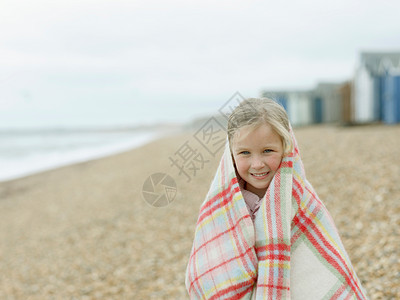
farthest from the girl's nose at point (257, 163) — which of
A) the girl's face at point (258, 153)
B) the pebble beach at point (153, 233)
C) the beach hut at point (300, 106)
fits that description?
the beach hut at point (300, 106)

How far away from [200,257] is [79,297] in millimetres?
4095

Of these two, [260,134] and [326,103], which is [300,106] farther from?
[260,134]

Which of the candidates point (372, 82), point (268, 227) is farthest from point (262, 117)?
point (372, 82)

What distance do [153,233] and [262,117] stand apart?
5.62m

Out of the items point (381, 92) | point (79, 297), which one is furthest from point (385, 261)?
point (381, 92)

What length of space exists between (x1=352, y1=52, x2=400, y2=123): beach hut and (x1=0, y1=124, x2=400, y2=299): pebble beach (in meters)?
7.65

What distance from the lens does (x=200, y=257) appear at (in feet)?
6.52

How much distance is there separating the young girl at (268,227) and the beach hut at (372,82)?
1769 centimetres

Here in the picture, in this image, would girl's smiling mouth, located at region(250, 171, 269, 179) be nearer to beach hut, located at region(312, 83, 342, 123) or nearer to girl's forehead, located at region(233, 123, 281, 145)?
girl's forehead, located at region(233, 123, 281, 145)

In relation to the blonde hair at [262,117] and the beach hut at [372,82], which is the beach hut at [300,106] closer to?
the beach hut at [372,82]

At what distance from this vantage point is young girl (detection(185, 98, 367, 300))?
5.80 ft

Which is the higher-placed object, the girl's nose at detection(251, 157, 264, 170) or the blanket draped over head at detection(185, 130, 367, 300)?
the girl's nose at detection(251, 157, 264, 170)

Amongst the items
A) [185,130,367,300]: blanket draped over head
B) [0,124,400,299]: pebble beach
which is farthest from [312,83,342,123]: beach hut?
[185,130,367,300]: blanket draped over head

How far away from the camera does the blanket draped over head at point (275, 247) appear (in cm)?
176
